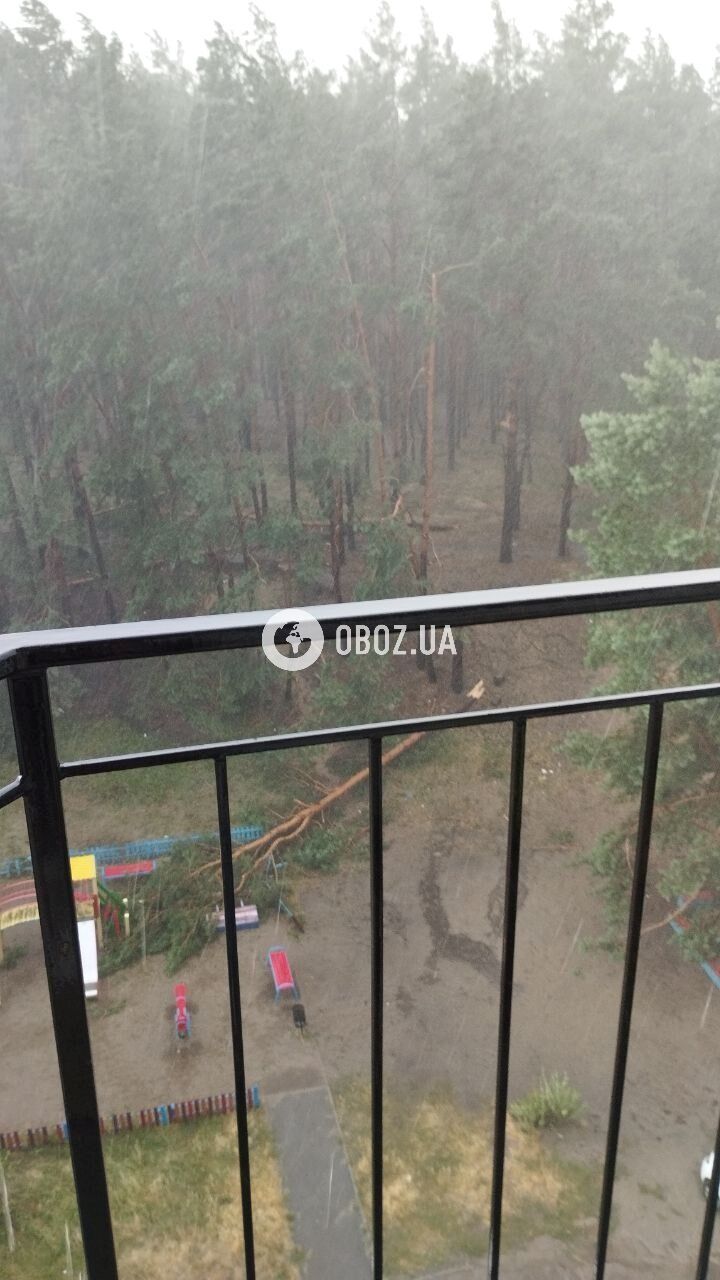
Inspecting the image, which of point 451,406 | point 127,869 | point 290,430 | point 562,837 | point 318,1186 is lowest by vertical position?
point 318,1186

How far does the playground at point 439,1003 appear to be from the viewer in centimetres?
813

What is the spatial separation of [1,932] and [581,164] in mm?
10097

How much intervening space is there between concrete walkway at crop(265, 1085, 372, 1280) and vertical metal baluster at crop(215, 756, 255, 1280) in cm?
681

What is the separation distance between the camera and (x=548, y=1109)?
7656 millimetres

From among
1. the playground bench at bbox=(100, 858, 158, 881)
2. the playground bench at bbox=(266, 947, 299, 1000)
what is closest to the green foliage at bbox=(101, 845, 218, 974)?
the playground bench at bbox=(100, 858, 158, 881)

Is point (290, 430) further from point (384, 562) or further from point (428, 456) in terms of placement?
point (384, 562)

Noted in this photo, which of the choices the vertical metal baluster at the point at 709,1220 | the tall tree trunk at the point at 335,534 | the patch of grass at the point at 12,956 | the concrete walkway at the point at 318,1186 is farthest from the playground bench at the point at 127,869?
the vertical metal baluster at the point at 709,1220

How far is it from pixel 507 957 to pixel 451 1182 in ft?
24.7

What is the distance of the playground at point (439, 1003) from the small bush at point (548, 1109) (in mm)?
163

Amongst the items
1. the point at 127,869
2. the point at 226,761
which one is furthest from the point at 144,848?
the point at 226,761

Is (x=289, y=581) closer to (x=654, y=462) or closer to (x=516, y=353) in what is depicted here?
(x=516, y=353)

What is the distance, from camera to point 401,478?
38.5 ft

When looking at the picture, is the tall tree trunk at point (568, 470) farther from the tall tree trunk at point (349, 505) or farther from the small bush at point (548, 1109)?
the small bush at point (548, 1109)

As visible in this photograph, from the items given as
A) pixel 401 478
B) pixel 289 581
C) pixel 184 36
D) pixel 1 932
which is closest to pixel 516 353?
pixel 401 478
